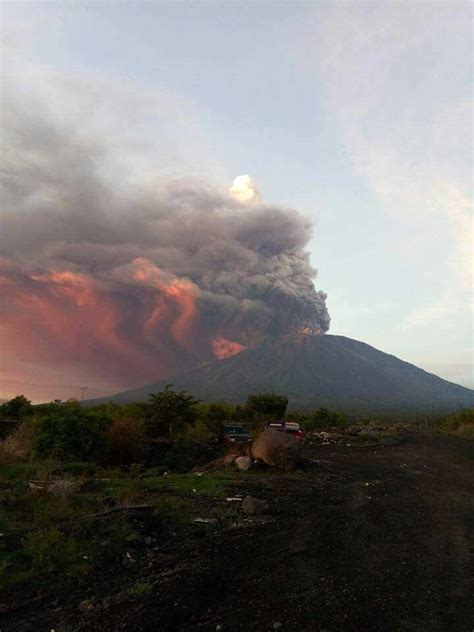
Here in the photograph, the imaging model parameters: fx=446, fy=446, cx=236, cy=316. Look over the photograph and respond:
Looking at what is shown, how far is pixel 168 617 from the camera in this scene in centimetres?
627

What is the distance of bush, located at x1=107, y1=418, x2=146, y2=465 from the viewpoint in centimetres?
2167

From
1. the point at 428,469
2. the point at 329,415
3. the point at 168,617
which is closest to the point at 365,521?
the point at 168,617

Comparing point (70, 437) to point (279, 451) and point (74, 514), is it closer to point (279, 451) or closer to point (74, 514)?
point (279, 451)

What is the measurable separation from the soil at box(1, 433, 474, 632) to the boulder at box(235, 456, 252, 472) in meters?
5.56

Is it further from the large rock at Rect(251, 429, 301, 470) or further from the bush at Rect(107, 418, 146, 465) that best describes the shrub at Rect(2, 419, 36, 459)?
the large rock at Rect(251, 429, 301, 470)

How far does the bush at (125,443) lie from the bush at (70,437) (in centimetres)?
54

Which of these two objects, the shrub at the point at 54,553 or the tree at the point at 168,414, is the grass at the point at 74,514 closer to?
the shrub at the point at 54,553

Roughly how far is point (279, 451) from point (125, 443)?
24.9 feet

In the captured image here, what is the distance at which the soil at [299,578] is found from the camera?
6.23 meters

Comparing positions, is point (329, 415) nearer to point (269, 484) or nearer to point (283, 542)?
point (269, 484)

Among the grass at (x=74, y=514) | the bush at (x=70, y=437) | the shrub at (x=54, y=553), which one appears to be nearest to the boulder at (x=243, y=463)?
the grass at (x=74, y=514)

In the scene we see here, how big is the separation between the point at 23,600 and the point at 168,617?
242 centimetres

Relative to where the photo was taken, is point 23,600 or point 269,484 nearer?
point 23,600

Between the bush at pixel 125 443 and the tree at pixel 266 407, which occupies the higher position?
the tree at pixel 266 407
